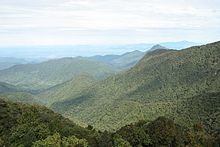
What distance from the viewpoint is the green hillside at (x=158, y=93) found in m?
101

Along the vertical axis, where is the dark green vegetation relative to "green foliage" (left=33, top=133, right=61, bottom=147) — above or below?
below

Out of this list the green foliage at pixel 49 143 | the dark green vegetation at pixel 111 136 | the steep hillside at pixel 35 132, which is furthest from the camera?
the steep hillside at pixel 35 132

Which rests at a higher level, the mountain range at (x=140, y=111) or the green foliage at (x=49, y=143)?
the green foliage at (x=49, y=143)

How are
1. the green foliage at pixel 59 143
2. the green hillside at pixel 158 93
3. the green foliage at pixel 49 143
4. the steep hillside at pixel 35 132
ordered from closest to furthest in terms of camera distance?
1. the green foliage at pixel 49 143
2. the green foliage at pixel 59 143
3. the steep hillside at pixel 35 132
4. the green hillside at pixel 158 93

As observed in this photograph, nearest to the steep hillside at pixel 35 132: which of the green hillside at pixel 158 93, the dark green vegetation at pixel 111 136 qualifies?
the dark green vegetation at pixel 111 136

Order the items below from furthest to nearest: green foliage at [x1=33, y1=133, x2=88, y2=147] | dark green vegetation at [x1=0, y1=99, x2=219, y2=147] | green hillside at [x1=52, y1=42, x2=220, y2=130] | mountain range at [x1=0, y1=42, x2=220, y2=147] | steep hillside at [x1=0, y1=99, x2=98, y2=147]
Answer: green hillside at [x1=52, y1=42, x2=220, y2=130]
mountain range at [x1=0, y1=42, x2=220, y2=147]
steep hillside at [x1=0, y1=99, x2=98, y2=147]
dark green vegetation at [x1=0, y1=99, x2=219, y2=147]
green foliage at [x1=33, y1=133, x2=88, y2=147]

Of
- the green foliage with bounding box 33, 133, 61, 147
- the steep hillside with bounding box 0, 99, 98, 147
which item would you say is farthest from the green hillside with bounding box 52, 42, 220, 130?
the green foliage with bounding box 33, 133, 61, 147

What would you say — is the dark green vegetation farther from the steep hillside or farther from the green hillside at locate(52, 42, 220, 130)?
the green hillside at locate(52, 42, 220, 130)

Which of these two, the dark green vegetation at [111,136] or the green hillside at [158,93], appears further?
the green hillside at [158,93]

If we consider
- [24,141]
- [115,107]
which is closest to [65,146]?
[24,141]

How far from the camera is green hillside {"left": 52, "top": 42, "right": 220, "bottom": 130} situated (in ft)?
330

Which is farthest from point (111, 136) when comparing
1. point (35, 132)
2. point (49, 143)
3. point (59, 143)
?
point (35, 132)

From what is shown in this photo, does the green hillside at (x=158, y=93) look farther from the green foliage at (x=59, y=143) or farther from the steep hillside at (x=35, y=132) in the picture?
the green foliage at (x=59, y=143)

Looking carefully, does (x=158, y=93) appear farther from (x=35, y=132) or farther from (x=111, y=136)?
(x=35, y=132)
